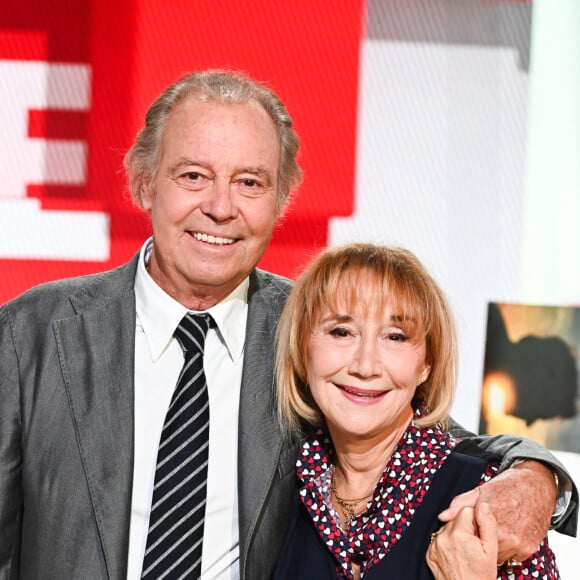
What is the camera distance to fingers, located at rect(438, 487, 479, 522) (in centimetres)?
152

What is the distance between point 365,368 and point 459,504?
293 millimetres

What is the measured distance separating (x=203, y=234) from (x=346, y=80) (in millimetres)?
1340

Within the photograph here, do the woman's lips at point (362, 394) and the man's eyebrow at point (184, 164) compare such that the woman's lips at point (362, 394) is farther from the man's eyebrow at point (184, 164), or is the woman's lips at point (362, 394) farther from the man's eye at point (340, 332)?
the man's eyebrow at point (184, 164)

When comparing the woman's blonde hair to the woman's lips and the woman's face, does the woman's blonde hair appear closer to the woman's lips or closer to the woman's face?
the woman's face

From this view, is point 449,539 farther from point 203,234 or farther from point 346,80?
point 346,80

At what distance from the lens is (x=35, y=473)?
5.62ft

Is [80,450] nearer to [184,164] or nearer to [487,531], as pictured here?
[184,164]

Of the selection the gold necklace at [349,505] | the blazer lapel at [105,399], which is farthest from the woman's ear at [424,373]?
the blazer lapel at [105,399]

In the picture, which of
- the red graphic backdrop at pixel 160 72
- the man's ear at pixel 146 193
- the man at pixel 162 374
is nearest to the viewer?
the man at pixel 162 374

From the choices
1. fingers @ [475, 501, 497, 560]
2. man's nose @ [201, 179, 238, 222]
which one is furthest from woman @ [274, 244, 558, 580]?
man's nose @ [201, 179, 238, 222]

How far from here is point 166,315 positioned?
185cm

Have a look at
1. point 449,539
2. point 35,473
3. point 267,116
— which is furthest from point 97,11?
point 449,539

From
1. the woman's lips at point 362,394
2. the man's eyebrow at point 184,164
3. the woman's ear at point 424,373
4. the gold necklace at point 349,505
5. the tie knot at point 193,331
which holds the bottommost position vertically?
the gold necklace at point 349,505

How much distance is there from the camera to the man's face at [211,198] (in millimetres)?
1847
